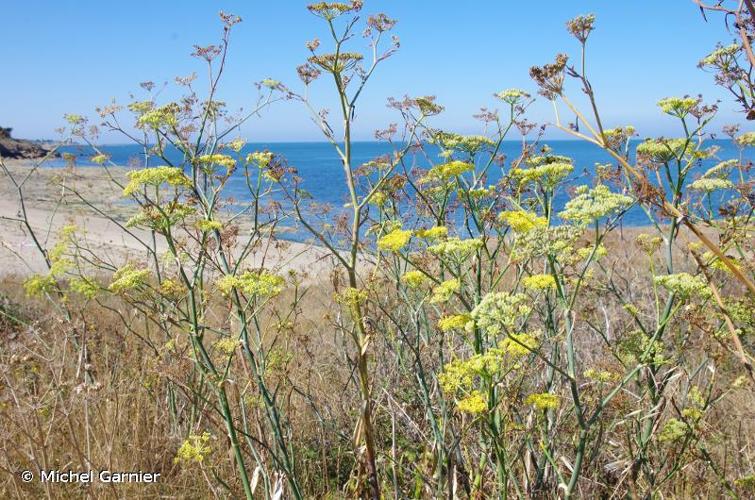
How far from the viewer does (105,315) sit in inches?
306

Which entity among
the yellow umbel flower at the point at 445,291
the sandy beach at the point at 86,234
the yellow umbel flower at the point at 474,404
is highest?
the yellow umbel flower at the point at 445,291

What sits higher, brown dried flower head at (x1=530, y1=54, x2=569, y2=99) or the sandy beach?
brown dried flower head at (x1=530, y1=54, x2=569, y2=99)

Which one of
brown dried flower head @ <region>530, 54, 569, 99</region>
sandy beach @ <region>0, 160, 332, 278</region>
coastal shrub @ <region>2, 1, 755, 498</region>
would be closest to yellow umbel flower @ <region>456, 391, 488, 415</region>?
coastal shrub @ <region>2, 1, 755, 498</region>

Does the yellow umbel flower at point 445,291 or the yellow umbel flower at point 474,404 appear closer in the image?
the yellow umbel flower at point 474,404

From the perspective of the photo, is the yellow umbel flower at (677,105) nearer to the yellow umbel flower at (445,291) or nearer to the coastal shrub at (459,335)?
the coastal shrub at (459,335)

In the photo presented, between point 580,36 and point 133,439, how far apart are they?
143 inches

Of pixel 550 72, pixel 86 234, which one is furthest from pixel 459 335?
pixel 86 234

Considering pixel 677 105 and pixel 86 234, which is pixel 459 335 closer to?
pixel 677 105

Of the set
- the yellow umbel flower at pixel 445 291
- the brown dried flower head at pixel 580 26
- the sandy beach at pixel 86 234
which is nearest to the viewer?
the brown dried flower head at pixel 580 26

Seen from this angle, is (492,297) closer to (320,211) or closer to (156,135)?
(156,135)

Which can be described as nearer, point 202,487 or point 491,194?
point 202,487

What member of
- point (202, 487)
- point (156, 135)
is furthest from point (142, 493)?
point (156, 135)

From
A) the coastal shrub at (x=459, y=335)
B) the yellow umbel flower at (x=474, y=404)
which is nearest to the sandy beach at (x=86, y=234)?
the coastal shrub at (x=459, y=335)

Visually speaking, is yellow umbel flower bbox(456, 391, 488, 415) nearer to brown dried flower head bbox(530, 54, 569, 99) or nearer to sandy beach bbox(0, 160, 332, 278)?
brown dried flower head bbox(530, 54, 569, 99)
